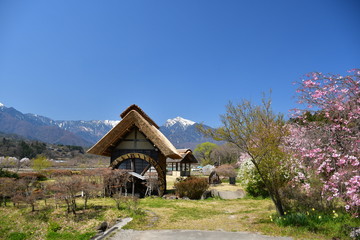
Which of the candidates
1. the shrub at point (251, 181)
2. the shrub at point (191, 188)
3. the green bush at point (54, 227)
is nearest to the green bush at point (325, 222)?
the shrub at point (251, 181)

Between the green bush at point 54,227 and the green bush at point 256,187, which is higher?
the green bush at point 256,187

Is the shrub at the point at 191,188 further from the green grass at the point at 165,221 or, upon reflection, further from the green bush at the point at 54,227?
the green bush at the point at 54,227

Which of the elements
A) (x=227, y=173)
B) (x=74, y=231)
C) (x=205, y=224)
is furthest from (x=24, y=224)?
(x=227, y=173)

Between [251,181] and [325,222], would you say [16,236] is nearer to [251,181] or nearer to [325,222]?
[325,222]

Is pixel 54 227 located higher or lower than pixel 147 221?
lower

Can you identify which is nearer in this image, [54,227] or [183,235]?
[183,235]

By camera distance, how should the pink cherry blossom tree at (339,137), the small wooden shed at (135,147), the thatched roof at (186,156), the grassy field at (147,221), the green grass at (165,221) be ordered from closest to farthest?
1. the pink cherry blossom tree at (339,137)
2. the green grass at (165,221)
3. the grassy field at (147,221)
4. the small wooden shed at (135,147)
5. the thatched roof at (186,156)

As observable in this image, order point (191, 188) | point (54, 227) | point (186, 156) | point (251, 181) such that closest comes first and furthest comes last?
point (54, 227)
point (251, 181)
point (191, 188)
point (186, 156)

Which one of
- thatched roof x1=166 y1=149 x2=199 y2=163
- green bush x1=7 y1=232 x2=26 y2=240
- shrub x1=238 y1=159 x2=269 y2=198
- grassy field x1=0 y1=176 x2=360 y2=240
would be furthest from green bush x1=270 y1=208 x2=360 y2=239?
thatched roof x1=166 y1=149 x2=199 y2=163

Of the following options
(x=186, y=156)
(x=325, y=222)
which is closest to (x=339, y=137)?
(x=325, y=222)

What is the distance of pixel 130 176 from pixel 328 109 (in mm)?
11933

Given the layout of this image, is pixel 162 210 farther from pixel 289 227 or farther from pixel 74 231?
pixel 289 227

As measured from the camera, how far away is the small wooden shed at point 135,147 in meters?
15.4

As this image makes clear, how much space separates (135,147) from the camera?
16266 mm
